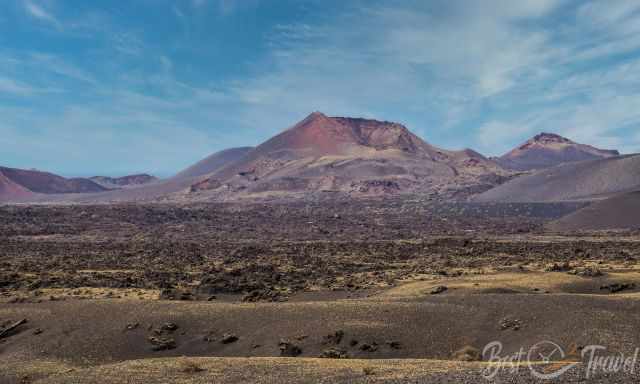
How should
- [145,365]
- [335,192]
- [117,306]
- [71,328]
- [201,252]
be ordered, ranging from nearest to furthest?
[145,365], [71,328], [117,306], [201,252], [335,192]

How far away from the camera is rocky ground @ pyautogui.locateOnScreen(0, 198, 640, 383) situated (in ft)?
38.6

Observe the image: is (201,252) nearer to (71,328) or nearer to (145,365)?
(71,328)

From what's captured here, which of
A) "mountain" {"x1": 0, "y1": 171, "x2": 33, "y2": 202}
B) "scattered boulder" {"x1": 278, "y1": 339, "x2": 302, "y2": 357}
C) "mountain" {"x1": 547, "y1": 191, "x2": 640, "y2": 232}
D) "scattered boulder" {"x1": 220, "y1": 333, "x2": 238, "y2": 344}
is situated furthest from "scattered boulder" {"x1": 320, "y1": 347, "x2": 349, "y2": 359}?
"mountain" {"x1": 0, "y1": 171, "x2": 33, "y2": 202}

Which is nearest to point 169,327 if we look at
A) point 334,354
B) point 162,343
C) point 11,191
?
point 162,343

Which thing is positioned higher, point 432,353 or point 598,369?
point 598,369

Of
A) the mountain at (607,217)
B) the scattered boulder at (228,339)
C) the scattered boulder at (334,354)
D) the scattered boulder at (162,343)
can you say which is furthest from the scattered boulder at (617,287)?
the mountain at (607,217)

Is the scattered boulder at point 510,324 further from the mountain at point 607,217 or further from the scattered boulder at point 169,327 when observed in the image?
the mountain at point 607,217

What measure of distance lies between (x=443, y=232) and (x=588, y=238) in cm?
1495

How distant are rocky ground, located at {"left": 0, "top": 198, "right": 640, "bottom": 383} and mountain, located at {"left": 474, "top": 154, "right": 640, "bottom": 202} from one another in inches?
2457

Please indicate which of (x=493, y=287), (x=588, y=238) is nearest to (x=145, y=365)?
(x=493, y=287)

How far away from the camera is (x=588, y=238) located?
47.6m

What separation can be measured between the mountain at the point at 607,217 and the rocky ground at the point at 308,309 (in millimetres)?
15543

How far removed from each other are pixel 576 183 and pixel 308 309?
101523 millimetres

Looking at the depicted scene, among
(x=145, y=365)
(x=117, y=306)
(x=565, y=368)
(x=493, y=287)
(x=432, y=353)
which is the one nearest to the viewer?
(x=565, y=368)
